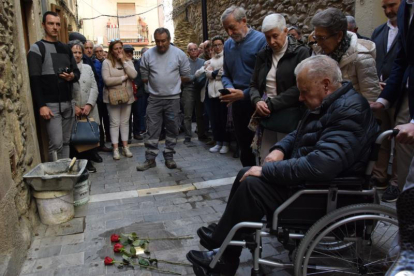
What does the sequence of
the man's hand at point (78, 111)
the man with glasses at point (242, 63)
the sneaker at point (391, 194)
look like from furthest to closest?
the man's hand at point (78, 111) < the man with glasses at point (242, 63) < the sneaker at point (391, 194)

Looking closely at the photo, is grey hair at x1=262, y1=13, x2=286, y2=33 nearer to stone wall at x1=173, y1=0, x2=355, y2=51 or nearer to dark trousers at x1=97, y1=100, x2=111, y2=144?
stone wall at x1=173, y1=0, x2=355, y2=51

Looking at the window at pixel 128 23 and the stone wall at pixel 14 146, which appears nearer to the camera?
the stone wall at pixel 14 146

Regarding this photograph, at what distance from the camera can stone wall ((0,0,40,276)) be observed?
2484mm

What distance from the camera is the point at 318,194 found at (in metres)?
2.04

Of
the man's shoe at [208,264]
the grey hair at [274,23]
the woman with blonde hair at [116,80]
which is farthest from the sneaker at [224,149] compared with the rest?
the man's shoe at [208,264]

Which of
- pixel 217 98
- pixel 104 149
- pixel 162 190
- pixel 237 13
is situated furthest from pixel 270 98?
pixel 104 149

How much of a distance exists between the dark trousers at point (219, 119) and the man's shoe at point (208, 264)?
3.59m

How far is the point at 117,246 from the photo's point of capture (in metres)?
2.71

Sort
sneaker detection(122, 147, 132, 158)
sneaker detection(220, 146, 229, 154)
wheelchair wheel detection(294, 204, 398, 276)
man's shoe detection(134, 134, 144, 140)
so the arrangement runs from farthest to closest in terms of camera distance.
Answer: man's shoe detection(134, 134, 144, 140)
sneaker detection(220, 146, 229, 154)
sneaker detection(122, 147, 132, 158)
wheelchair wheel detection(294, 204, 398, 276)

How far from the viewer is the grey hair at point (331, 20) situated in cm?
261

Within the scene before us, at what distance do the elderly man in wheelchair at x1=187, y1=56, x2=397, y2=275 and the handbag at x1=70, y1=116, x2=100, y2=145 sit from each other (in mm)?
2857

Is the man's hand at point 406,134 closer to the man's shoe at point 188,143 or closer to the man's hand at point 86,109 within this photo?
the man's hand at point 86,109

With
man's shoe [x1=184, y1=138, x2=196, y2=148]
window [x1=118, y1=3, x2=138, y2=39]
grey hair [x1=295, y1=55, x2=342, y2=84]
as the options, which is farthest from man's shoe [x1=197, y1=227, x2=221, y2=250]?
window [x1=118, y1=3, x2=138, y2=39]

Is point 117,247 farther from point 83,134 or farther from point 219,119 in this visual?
point 219,119
